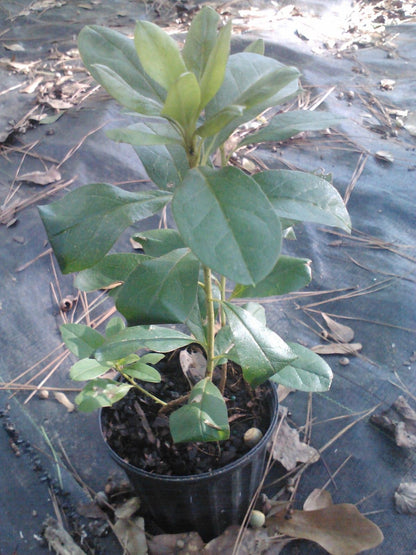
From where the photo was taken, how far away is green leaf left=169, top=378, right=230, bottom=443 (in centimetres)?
102

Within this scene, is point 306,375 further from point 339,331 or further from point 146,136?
point 339,331

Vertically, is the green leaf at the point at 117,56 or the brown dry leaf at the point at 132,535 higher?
the green leaf at the point at 117,56

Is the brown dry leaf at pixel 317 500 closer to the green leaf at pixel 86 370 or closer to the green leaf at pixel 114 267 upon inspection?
the green leaf at pixel 86 370

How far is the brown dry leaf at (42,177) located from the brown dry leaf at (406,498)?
2.05 meters

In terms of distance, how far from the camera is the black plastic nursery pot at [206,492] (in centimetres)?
116

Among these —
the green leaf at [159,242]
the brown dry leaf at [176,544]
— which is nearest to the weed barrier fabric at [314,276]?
the brown dry leaf at [176,544]

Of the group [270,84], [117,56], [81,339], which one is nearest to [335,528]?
[81,339]

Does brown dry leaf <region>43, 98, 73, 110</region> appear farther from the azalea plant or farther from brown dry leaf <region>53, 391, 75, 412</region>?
the azalea plant

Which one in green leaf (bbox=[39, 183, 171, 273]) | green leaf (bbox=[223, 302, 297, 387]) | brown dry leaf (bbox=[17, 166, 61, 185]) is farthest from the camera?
brown dry leaf (bbox=[17, 166, 61, 185])

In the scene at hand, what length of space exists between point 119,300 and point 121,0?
4396 mm

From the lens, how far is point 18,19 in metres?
3.96

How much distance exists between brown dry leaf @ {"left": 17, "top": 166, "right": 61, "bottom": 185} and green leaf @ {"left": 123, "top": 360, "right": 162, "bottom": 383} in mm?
1526

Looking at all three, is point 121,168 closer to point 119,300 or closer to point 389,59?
point 119,300

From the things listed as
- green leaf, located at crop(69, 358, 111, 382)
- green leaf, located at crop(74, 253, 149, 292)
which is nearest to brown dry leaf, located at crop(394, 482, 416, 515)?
green leaf, located at crop(69, 358, 111, 382)
